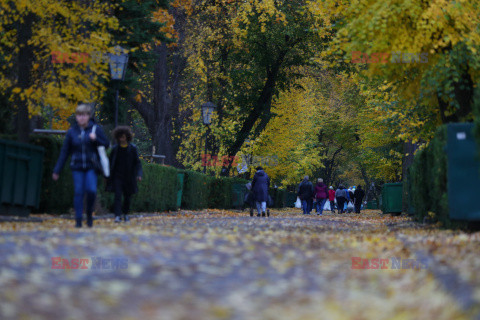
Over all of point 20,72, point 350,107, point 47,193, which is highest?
point 350,107

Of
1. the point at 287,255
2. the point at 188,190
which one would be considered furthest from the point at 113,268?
the point at 188,190

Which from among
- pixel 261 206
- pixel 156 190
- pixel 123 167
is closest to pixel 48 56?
pixel 123 167

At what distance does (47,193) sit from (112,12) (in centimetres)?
743

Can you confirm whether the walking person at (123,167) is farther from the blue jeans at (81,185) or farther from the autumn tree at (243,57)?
the autumn tree at (243,57)

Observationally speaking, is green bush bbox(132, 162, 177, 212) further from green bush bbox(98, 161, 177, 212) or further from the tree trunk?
the tree trunk

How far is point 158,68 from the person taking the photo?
2891 cm

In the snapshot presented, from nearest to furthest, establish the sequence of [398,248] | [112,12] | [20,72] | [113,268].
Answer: [113,268], [398,248], [20,72], [112,12]

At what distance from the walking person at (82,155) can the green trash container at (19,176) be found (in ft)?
4.20

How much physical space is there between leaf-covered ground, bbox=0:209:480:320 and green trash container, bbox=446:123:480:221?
199cm

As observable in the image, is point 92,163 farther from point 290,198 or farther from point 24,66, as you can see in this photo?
point 290,198

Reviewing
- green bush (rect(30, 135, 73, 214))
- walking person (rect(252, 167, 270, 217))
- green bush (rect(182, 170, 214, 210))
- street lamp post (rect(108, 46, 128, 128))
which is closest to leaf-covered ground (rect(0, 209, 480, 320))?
green bush (rect(30, 135, 73, 214))

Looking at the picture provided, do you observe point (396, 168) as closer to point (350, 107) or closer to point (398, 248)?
point (350, 107)

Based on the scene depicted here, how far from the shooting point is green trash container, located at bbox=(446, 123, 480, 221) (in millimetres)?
12188

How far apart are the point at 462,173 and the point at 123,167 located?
22.3 ft
